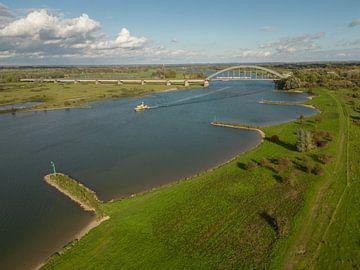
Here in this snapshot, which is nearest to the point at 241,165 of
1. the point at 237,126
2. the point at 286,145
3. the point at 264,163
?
the point at 264,163

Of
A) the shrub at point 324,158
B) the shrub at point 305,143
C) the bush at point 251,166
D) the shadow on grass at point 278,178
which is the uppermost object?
the shrub at point 305,143

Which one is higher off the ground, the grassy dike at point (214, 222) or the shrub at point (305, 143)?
the shrub at point (305, 143)

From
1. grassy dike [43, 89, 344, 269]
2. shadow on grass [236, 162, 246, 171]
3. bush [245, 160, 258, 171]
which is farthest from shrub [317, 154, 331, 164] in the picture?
shadow on grass [236, 162, 246, 171]

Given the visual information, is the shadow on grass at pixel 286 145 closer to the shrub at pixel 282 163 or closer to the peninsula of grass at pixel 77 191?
the shrub at pixel 282 163

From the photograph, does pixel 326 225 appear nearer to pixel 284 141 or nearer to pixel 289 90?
pixel 284 141

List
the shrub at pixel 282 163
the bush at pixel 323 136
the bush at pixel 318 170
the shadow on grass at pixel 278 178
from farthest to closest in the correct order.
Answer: the bush at pixel 323 136 < the shrub at pixel 282 163 < the bush at pixel 318 170 < the shadow on grass at pixel 278 178

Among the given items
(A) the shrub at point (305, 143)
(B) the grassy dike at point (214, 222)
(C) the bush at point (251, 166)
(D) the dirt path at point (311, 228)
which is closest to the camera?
(D) the dirt path at point (311, 228)

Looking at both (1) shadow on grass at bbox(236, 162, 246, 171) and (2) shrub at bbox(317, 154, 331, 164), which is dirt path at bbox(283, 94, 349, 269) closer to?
(2) shrub at bbox(317, 154, 331, 164)

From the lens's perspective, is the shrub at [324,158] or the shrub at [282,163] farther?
the shrub at [324,158]

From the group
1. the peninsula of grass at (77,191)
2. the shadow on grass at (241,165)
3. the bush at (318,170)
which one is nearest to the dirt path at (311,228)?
the bush at (318,170)
